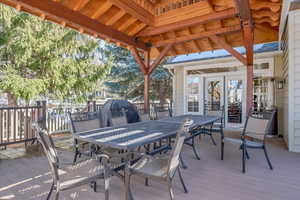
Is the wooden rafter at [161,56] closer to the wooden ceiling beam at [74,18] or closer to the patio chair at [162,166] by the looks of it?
the wooden ceiling beam at [74,18]

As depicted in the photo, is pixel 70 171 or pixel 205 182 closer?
pixel 70 171

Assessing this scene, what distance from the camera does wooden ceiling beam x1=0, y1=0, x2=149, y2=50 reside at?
126 inches

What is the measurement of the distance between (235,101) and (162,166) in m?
5.95

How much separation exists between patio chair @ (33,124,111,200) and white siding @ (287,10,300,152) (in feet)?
13.8

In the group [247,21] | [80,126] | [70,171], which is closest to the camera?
[70,171]

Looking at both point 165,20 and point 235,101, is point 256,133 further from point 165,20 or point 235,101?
point 235,101

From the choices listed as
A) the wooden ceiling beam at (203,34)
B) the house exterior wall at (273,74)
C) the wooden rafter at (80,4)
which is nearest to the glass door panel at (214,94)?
the house exterior wall at (273,74)

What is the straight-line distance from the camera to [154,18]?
16.1 ft

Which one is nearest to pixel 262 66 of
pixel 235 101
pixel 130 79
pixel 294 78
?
pixel 235 101

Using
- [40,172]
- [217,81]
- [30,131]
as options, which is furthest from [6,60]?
[217,81]

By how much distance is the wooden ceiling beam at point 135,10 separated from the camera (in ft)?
12.4

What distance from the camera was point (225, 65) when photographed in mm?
7191

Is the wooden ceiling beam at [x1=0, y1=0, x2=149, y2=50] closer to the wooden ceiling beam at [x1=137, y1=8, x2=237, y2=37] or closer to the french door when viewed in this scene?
the wooden ceiling beam at [x1=137, y1=8, x2=237, y2=37]

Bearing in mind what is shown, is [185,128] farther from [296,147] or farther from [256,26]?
[256,26]
